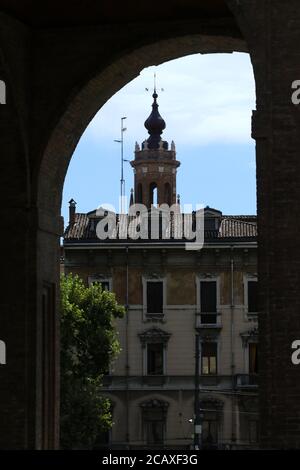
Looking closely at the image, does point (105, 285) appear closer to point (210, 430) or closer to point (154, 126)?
point (210, 430)

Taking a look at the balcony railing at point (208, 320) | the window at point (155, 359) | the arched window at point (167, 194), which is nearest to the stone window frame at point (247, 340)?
the balcony railing at point (208, 320)

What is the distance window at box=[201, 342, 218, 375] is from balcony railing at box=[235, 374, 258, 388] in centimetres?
109

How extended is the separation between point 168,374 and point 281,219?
47.7 metres

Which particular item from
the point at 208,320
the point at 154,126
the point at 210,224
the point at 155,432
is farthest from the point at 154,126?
the point at 155,432

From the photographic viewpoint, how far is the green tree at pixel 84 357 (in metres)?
48.1

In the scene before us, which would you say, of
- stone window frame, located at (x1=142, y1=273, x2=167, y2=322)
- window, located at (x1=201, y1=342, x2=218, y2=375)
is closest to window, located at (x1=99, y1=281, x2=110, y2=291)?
stone window frame, located at (x1=142, y1=273, x2=167, y2=322)

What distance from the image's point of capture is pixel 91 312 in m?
50.6

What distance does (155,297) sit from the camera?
62.9m

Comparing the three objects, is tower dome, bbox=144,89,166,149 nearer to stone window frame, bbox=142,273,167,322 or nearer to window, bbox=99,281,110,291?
window, bbox=99,281,110,291

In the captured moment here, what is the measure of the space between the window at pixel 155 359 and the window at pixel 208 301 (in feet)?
7.20

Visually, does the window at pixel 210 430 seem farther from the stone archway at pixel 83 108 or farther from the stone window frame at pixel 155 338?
the stone archway at pixel 83 108
